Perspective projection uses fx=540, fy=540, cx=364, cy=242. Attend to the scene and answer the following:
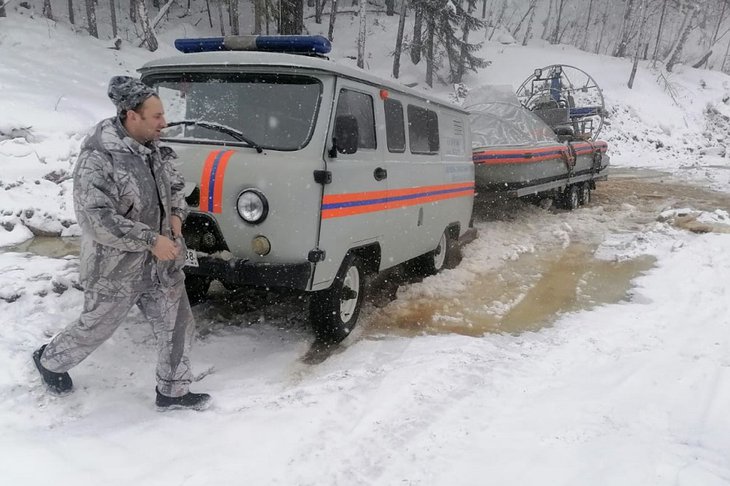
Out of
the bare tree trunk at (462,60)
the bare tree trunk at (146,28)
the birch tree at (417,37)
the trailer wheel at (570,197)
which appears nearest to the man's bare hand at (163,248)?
the trailer wheel at (570,197)

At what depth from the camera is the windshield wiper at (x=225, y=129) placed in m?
4.24

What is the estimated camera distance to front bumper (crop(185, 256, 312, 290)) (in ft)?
13.3

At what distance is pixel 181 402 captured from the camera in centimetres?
351

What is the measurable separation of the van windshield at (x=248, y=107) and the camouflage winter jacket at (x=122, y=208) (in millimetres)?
1162

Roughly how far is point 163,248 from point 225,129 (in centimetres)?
161

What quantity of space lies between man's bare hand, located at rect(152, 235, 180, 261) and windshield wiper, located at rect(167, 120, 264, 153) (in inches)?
53.8

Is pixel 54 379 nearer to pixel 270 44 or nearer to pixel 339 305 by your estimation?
pixel 339 305

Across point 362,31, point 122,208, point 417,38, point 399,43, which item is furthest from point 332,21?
point 122,208

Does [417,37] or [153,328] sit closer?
[153,328]

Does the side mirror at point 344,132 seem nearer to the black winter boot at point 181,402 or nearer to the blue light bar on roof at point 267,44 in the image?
the blue light bar on roof at point 267,44

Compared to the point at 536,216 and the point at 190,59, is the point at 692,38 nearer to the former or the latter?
the point at 536,216

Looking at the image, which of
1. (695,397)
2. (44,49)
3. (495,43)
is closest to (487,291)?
(695,397)

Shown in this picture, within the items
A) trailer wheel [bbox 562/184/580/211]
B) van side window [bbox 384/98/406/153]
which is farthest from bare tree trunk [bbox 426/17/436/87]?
van side window [bbox 384/98/406/153]

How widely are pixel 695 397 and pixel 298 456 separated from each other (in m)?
2.75
